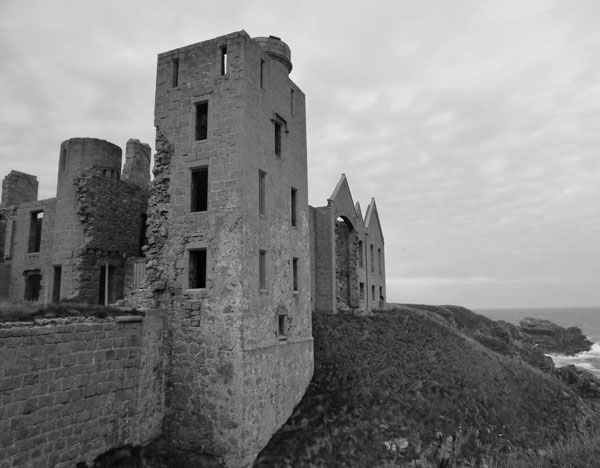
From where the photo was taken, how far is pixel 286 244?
55.4 feet

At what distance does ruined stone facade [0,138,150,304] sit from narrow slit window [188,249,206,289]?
284 inches

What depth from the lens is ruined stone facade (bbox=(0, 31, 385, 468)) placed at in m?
13.4

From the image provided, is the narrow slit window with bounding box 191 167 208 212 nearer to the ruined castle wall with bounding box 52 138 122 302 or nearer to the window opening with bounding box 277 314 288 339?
the window opening with bounding box 277 314 288 339

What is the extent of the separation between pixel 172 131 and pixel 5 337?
27.7 ft

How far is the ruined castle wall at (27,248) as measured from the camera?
2266 cm

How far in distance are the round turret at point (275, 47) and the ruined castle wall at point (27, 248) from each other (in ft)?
45.4

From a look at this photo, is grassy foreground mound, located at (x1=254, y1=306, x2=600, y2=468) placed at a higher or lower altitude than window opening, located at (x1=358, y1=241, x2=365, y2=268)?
lower

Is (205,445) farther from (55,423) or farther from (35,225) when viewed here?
(35,225)

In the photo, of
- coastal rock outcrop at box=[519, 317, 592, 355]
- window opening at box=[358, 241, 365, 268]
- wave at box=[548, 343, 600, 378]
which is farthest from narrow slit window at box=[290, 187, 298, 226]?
coastal rock outcrop at box=[519, 317, 592, 355]

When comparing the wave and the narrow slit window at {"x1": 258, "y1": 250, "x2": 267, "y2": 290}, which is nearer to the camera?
the narrow slit window at {"x1": 258, "y1": 250, "x2": 267, "y2": 290}

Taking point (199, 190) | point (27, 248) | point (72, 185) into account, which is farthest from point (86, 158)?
point (199, 190)

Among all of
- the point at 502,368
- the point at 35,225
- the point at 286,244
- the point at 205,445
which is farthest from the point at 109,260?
the point at 502,368

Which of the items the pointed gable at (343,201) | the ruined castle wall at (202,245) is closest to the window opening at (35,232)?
the ruined castle wall at (202,245)

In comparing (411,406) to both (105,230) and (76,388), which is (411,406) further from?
(105,230)
